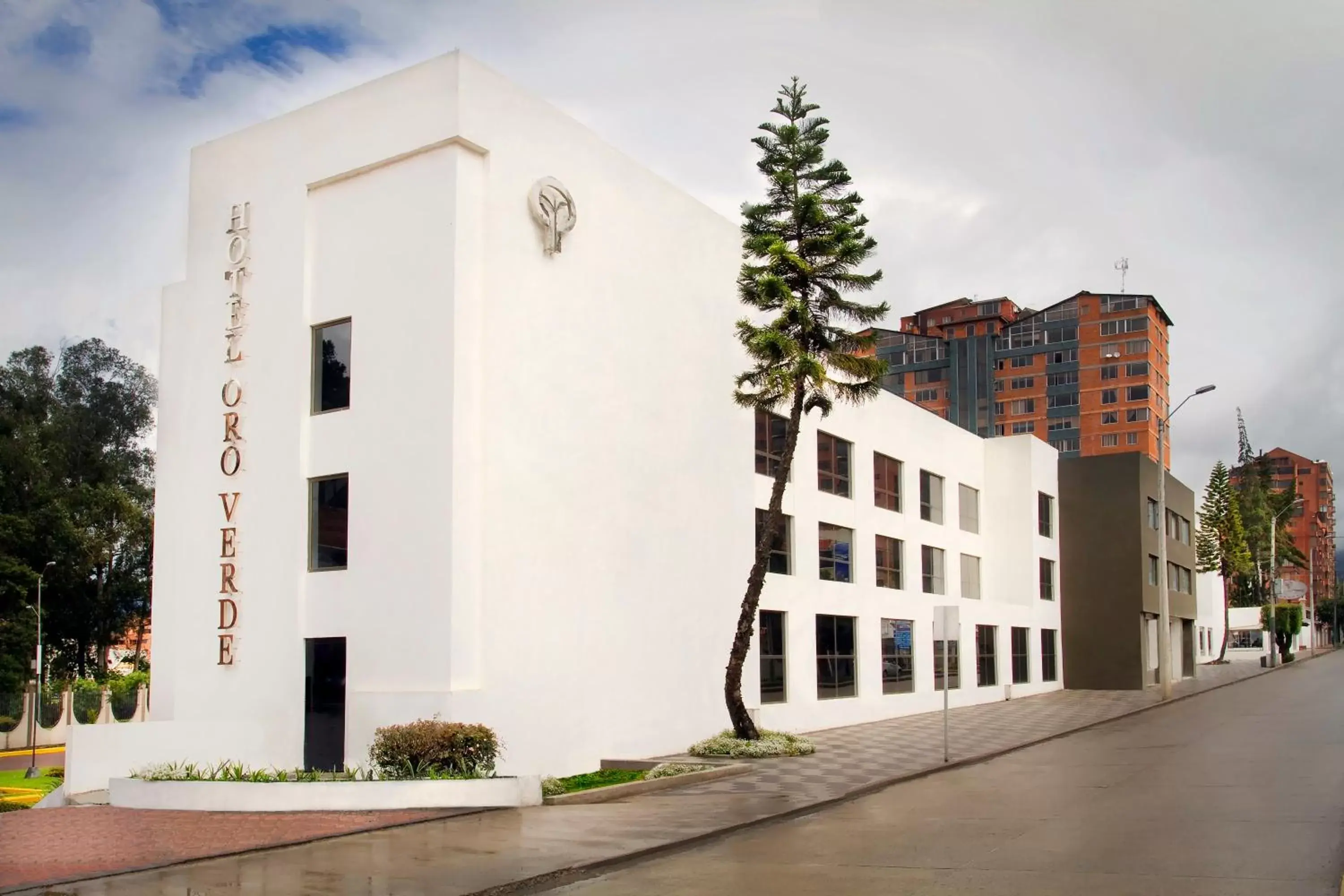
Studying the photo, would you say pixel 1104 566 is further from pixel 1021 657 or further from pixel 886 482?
pixel 886 482

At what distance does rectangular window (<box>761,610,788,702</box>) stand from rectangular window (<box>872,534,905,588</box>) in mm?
6728

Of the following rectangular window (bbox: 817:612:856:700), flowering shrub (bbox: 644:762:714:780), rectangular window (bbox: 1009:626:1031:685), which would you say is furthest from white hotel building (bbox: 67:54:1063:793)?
rectangular window (bbox: 1009:626:1031:685)

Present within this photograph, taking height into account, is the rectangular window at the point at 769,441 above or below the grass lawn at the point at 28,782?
above

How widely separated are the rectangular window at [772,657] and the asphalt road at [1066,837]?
6491mm

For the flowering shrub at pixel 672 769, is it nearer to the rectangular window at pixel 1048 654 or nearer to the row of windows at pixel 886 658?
the row of windows at pixel 886 658

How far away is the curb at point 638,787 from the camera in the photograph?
661 inches

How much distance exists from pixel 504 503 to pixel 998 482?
30125mm

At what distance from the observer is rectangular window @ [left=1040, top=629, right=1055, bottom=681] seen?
4697cm

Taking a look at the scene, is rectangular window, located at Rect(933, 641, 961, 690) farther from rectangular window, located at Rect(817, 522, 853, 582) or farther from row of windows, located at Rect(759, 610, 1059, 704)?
rectangular window, located at Rect(817, 522, 853, 582)

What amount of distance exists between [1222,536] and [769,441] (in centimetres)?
6384

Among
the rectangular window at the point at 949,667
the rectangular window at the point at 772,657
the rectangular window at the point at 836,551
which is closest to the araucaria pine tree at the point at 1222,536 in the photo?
the rectangular window at the point at 949,667

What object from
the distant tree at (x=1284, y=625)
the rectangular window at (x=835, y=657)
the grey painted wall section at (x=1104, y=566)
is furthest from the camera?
the distant tree at (x=1284, y=625)

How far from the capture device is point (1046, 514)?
4781 cm

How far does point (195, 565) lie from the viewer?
69.7 feet
